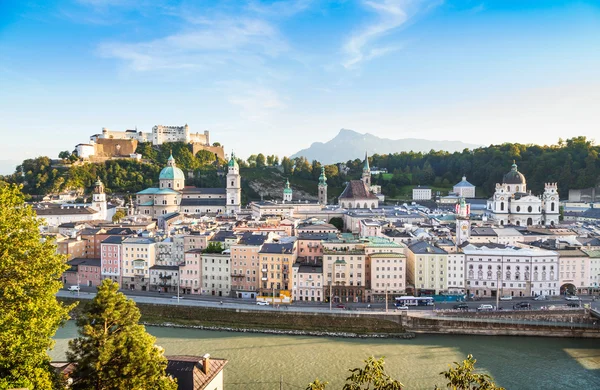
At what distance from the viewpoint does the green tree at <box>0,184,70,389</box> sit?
8820 millimetres

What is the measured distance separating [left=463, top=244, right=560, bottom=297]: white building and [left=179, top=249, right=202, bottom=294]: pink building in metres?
17.2

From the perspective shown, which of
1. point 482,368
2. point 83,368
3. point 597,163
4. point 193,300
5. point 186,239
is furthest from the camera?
point 597,163

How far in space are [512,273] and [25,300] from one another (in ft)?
91.7

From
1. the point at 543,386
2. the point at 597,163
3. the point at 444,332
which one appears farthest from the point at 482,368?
the point at 597,163

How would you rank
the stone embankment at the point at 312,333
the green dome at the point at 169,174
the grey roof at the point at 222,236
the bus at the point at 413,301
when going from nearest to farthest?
1. the stone embankment at the point at 312,333
2. the bus at the point at 413,301
3. the grey roof at the point at 222,236
4. the green dome at the point at 169,174

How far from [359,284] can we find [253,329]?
24.2 ft

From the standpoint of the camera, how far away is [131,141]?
259 feet

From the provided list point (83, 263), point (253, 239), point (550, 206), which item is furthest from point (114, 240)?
point (550, 206)

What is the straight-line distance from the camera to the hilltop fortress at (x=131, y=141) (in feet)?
242

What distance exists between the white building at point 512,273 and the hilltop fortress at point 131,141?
59206 mm

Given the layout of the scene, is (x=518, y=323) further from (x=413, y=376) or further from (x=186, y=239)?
(x=186, y=239)

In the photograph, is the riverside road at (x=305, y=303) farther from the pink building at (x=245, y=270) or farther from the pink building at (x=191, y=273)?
the pink building at (x=191, y=273)

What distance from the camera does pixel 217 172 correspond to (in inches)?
2950

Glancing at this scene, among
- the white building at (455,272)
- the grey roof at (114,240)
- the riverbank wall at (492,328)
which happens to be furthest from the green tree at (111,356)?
the grey roof at (114,240)
